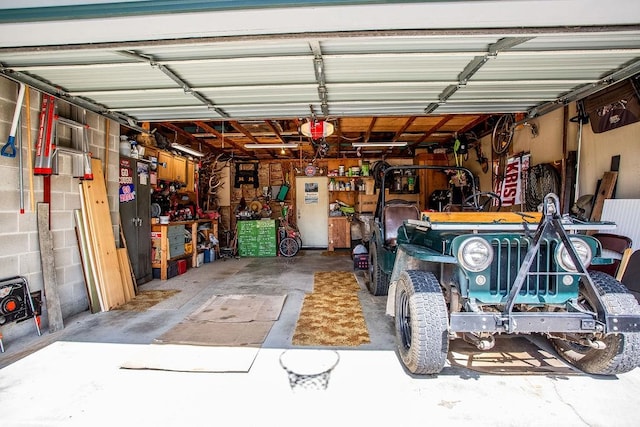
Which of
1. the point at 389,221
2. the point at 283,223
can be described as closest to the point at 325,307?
the point at 389,221

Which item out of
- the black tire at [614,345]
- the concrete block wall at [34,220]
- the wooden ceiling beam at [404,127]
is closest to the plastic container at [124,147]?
the concrete block wall at [34,220]

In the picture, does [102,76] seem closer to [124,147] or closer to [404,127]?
[124,147]

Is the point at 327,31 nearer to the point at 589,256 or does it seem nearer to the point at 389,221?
the point at 589,256

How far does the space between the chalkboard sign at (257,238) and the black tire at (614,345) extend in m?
6.92

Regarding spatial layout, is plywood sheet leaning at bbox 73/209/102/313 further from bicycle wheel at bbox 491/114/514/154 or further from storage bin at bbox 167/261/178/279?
bicycle wheel at bbox 491/114/514/154

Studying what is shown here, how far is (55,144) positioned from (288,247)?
5517 mm

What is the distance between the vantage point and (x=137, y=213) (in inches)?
207

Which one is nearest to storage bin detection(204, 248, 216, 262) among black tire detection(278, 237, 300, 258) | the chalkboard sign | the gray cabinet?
the chalkboard sign

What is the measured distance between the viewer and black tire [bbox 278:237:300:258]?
Result: 8.48 meters

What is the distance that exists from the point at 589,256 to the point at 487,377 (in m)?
1.11

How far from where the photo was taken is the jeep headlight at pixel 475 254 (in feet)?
7.12

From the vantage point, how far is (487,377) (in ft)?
7.86

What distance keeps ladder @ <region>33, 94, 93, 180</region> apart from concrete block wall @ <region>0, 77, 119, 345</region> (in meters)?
0.06

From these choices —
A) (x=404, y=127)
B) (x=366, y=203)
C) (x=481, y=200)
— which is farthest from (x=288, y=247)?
(x=481, y=200)
